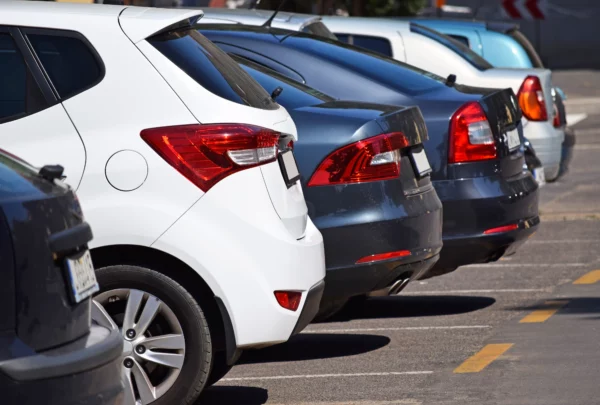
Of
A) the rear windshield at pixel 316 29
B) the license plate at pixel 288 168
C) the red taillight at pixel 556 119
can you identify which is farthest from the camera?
the red taillight at pixel 556 119

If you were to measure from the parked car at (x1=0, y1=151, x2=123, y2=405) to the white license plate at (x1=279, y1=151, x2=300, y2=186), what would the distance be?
5.26 feet

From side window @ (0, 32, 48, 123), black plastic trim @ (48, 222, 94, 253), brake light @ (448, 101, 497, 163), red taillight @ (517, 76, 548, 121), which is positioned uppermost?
side window @ (0, 32, 48, 123)

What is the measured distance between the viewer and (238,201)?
5.89 meters

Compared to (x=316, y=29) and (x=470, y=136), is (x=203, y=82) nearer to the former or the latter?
(x=470, y=136)

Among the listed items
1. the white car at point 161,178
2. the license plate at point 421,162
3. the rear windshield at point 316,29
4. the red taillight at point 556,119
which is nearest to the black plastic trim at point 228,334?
the white car at point 161,178

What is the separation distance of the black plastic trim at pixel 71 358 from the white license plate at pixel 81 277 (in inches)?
5.1

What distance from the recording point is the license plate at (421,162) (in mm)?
7504

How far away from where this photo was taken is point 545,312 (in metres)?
8.66

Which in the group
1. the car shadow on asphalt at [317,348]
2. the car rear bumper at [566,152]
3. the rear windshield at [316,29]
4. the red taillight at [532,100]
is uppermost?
the rear windshield at [316,29]

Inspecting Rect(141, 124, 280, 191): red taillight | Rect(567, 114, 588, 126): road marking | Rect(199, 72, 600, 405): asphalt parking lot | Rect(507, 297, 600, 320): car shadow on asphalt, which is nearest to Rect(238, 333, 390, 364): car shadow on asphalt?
Rect(199, 72, 600, 405): asphalt parking lot

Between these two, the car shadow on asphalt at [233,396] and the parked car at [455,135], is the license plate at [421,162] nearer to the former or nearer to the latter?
the parked car at [455,135]

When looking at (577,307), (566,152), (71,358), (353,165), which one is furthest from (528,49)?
(71,358)

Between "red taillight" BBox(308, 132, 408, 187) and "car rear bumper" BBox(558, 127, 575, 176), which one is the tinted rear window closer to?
"car rear bumper" BBox(558, 127, 575, 176)

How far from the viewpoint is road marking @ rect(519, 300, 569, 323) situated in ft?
27.6
